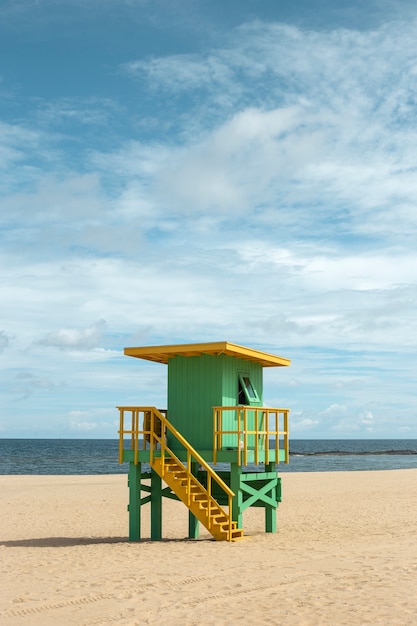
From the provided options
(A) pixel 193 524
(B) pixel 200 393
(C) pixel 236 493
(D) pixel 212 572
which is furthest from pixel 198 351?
(D) pixel 212 572

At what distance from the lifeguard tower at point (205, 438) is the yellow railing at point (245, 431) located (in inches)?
1.0

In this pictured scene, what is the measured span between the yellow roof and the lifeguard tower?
24mm

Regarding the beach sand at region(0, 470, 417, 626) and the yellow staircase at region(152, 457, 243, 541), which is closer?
the beach sand at region(0, 470, 417, 626)

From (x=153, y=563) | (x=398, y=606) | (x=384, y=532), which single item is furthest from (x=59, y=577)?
(x=384, y=532)

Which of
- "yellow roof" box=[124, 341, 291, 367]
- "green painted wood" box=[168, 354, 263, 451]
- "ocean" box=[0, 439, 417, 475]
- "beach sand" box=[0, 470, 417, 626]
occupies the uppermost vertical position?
"yellow roof" box=[124, 341, 291, 367]

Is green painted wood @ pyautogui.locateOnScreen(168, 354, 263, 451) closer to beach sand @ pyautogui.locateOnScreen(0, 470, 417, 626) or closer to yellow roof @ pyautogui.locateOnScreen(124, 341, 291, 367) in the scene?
yellow roof @ pyautogui.locateOnScreen(124, 341, 291, 367)

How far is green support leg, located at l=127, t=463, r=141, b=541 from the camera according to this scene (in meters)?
18.2

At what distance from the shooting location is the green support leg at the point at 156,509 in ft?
61.2

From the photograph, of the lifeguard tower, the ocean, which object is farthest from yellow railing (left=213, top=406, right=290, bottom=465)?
the ocean

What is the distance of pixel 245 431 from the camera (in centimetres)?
1750

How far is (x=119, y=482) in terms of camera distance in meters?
43.0

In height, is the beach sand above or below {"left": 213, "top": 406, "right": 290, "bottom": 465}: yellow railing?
below

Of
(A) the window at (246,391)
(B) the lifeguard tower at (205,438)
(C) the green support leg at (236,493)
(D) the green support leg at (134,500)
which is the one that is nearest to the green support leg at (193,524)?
(B) the lifeguard tower at (205,438)

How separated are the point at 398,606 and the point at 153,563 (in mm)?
5727
